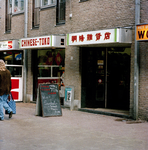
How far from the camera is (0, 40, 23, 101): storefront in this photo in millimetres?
16156

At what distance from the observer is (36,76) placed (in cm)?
1634

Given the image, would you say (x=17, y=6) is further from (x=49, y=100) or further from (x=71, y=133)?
(x=71, y=133)

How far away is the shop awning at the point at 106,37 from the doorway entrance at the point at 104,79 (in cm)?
158

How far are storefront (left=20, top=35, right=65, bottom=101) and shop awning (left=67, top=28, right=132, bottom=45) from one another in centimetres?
180

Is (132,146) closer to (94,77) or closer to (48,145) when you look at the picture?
(48,145)

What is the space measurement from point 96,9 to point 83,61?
219 centimetres

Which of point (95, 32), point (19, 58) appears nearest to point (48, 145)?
point (95, 32)

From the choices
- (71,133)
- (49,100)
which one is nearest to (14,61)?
(49,100)

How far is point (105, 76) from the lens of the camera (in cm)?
1347

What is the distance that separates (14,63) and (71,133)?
9650 mm

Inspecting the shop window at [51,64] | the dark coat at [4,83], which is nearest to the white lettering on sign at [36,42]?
the shop window at [51,64]

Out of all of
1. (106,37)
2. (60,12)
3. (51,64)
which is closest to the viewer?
(106,37)

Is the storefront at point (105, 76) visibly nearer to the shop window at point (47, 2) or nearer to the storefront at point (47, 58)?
the storefront at point (47, 58)

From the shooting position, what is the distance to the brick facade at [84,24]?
1093 centimetres
